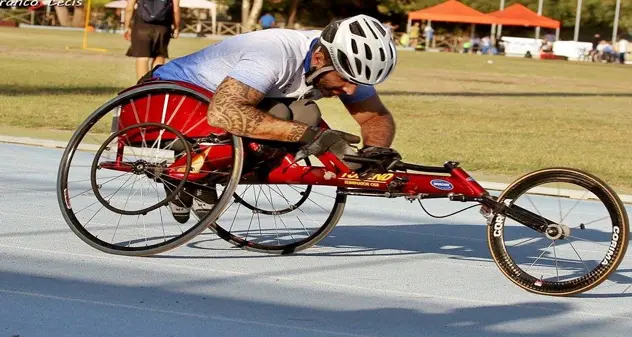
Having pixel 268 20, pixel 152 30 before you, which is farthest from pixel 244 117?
pixel 268 20

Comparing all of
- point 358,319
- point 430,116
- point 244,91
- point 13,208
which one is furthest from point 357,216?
point 430,116

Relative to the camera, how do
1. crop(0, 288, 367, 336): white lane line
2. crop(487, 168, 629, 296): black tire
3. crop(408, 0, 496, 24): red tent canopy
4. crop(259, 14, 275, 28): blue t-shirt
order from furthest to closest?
crop(408, 0, 496, 24): red tent canopy → crop(259, 14, 275, 28): blue t-shirt → crop(487, 168, 629, 296): black tire → crop(0, 288, 367, 336): white lane line

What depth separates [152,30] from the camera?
1584 cm

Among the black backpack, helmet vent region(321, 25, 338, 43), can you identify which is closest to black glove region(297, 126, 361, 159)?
helmet vent region(321, 25, 338, 43)

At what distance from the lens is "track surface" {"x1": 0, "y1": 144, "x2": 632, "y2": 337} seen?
5.55 metres

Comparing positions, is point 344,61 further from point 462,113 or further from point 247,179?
point 462,113

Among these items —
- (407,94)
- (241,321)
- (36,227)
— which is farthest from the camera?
(407,94)

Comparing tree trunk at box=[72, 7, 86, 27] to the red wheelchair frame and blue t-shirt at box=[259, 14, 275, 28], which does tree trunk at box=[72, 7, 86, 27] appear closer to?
blue t-shirt at box=[259, 14, 275, 28]

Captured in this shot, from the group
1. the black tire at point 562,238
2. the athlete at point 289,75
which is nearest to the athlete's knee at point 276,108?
the athlete at point 289,75

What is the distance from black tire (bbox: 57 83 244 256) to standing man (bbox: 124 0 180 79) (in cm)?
890

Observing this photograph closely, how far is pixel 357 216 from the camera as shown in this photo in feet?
30.4

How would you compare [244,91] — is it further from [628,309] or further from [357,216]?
[357,216]

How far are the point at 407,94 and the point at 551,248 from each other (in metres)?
17.7

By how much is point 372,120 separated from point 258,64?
1062 millimetres
